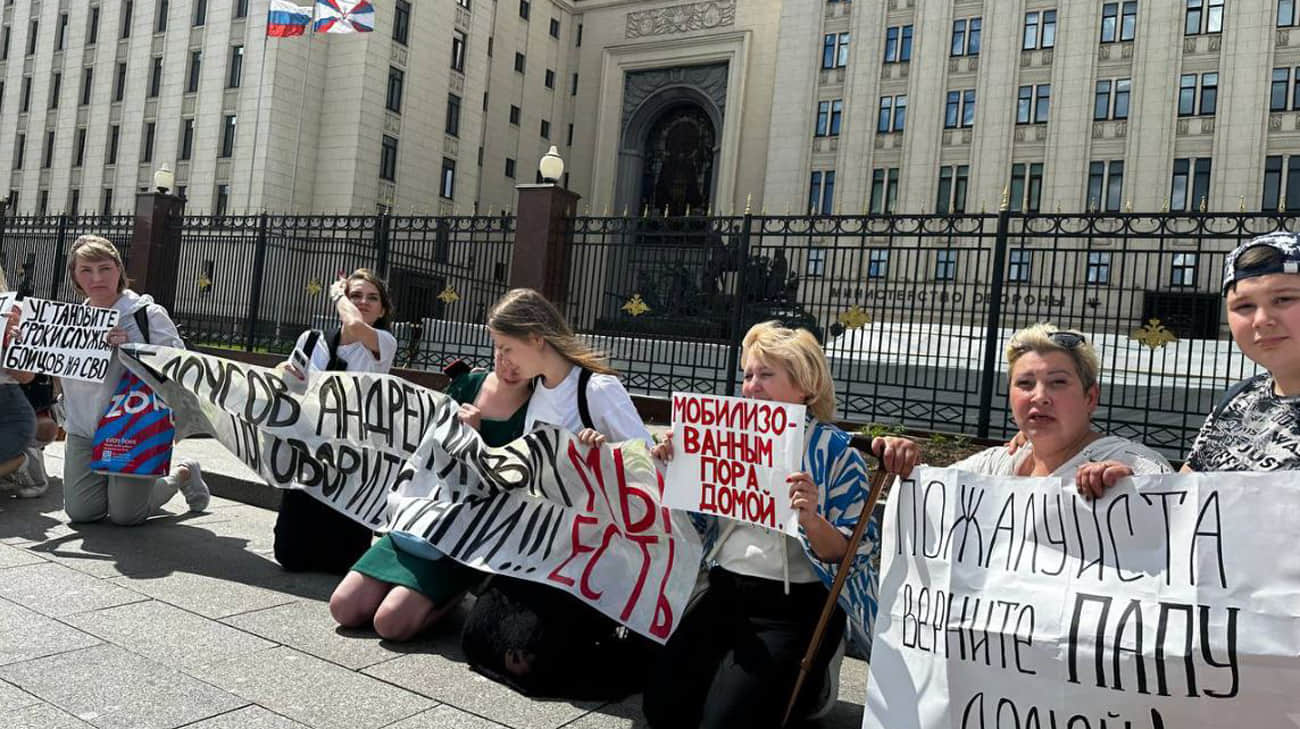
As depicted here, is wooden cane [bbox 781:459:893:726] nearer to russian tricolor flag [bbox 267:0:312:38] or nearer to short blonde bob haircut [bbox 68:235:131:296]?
short blonde bob haircut [bbox 68:235:131:296]

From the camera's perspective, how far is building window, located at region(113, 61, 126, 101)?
44.7m

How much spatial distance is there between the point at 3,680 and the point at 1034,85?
3744cm

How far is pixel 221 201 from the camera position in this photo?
40281 millimetres

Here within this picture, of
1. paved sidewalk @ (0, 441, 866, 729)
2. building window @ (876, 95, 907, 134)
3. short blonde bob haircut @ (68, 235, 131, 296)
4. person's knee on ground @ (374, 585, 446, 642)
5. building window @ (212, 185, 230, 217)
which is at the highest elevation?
building window @ (876, 95, 907, 134)

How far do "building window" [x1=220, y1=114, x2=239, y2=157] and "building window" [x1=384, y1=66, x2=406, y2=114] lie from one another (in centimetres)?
641

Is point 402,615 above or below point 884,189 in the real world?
below

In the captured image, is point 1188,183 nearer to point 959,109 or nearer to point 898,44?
point 959,109

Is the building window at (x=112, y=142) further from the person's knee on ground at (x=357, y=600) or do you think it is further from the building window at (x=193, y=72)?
the person's knee on ground at (x=357, y=600)

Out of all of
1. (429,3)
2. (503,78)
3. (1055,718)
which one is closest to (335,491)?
(1055,718)

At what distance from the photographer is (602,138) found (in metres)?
47.6

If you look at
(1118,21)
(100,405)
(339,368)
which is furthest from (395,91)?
(339,368)

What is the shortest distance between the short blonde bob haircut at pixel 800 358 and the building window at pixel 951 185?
3410 cm

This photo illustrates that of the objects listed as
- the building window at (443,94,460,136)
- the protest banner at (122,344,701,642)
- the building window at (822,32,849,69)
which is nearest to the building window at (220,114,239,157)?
the building window at (443,94,460,136)

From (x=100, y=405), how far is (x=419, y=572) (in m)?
3.18
